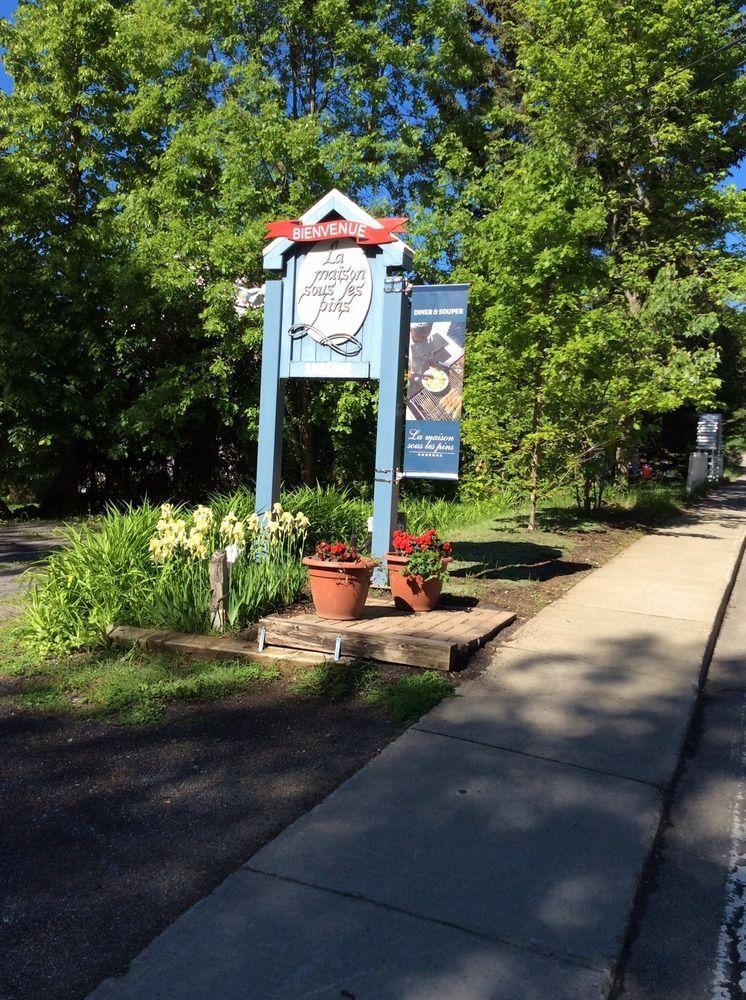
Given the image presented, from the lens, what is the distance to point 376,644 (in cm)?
587

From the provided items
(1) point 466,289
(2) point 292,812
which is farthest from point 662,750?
(1) point 466,289

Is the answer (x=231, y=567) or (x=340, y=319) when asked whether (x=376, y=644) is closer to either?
(x=231, y=567)

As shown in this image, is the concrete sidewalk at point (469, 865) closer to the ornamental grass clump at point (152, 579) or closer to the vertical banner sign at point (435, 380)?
the ornamental grass clump at point (152, 579)

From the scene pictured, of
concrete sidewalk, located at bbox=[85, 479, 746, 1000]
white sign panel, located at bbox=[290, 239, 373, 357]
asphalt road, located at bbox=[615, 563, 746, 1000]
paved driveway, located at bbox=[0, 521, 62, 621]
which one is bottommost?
paved driveway, located at bbox=[0, 521, 62, 621]

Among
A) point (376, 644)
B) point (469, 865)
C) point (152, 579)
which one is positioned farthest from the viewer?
point (152, 579)

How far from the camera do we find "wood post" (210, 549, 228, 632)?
6266 mm

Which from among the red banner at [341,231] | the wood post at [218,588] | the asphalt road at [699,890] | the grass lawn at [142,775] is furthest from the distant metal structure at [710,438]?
Result: the grass lawn at [142,775]

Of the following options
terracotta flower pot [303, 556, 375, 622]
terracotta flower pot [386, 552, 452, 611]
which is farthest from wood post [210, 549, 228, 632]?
terracotta flower pot [386, 552, 452, 611]

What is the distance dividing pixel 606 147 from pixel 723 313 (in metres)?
4.95

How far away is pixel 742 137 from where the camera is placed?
21.0m

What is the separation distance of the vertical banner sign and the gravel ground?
2931mm

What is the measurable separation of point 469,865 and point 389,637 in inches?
102

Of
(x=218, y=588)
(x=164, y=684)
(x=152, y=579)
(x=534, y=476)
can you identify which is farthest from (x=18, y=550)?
(x=534, y=476)

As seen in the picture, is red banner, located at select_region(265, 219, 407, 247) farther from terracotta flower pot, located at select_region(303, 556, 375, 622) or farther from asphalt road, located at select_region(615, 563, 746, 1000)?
asphalt road, located at select_region(615, 563, 746, 1000)
